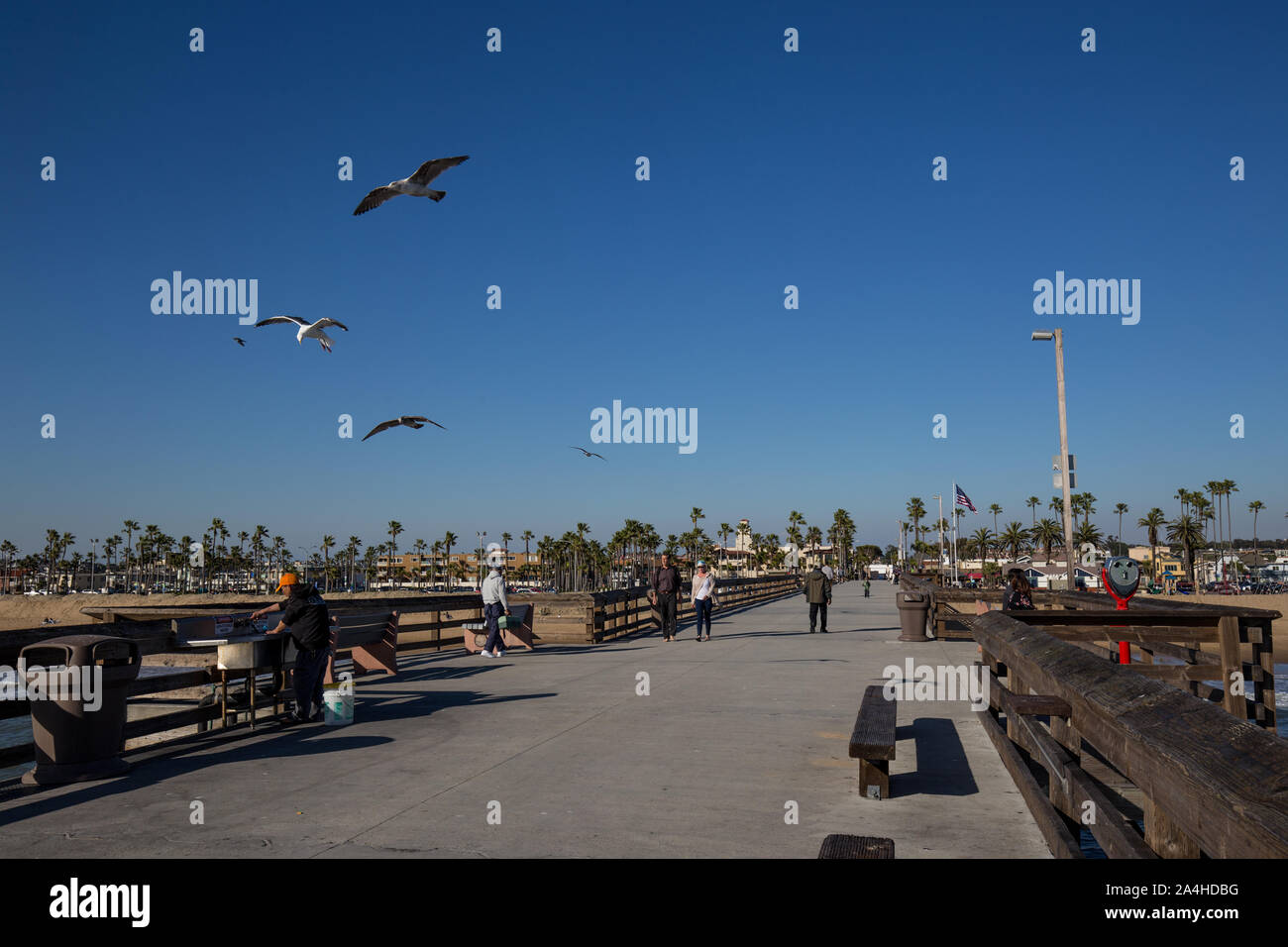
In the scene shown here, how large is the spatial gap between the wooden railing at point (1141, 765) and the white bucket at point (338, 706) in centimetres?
675

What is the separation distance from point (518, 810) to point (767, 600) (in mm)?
42457

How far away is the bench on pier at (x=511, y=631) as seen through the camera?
18250 mm

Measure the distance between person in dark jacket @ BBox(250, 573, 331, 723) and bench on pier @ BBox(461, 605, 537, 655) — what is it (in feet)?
24.0

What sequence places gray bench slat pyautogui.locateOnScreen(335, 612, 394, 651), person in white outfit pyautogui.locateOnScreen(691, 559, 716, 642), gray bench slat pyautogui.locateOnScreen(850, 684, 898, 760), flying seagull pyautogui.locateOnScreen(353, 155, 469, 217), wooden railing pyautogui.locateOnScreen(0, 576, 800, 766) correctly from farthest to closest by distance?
person in white outfit pyautogui.locateOnScreen(691, 559, 716, 642) → flying seagull pyautogui.locateOnScreen(353, 155, 469, 217) → gray bench slat pyautogui.locateOnScreen(335, 612, 394, 651) → wooden railing pyautogui.locateOnScreen(0, 576, 800, 766) → gray bench slat pyautogui.locateOnScreen(850, 684, 898, 760)

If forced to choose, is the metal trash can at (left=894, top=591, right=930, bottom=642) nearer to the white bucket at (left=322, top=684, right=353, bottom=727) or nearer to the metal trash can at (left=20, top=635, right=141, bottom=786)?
the white bucket at (left=322, top=684, right=353, bottom=727)

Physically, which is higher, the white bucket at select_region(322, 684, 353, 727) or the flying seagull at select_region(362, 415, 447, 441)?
the flying seagull at select_region(362, 415, 447, 441)

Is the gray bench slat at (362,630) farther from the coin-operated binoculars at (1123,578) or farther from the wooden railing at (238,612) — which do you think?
the coin-operated binoculars at (1123,578)

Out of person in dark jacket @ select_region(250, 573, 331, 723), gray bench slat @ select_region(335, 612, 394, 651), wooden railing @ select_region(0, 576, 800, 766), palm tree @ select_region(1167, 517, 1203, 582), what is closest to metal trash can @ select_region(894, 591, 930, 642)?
wooden railing @ select_region(0, 576, 800, 766)

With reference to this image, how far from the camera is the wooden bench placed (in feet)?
21.3

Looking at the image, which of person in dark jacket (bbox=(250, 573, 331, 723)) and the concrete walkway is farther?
person in dark jacket (bbox=(250, 573, 331, 723))

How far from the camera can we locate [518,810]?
6348mm
